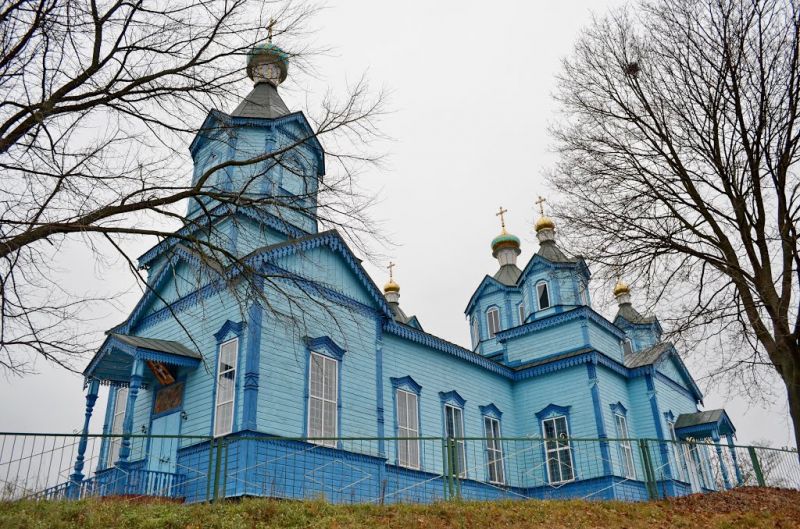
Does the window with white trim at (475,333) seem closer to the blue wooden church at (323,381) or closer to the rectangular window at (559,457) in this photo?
the blue wooden church at (323,381)

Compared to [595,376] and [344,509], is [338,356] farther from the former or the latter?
[595,376]

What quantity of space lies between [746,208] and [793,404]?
303 centimetres

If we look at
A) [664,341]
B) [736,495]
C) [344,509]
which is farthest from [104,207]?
[736,495]

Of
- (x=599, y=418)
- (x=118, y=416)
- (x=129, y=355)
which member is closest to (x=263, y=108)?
(x=129, y=355)

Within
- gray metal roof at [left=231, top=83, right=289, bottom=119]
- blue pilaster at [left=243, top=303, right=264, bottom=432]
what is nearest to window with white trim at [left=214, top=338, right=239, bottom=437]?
blue pilaster at [left=243, top=303, right=264, bottom=432]

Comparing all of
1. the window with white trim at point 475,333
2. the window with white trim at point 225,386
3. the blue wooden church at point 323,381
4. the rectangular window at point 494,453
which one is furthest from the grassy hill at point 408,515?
the window with white trim at point 475,333

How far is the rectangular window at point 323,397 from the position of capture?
1288 centimetres

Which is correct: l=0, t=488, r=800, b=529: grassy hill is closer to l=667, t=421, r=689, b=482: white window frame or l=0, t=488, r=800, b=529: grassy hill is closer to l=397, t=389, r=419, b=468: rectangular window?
l=397, t=389, r=419, b=468: rectangular window

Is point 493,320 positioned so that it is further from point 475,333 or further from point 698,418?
point 698,418

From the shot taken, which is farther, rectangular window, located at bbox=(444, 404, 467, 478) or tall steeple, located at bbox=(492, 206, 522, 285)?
tall steeple, located at bbox=(492, 206, 522, 285)

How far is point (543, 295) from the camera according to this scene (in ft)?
73.1

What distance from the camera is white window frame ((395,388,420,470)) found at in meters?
15.4

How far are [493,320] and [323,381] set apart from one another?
14.6 m

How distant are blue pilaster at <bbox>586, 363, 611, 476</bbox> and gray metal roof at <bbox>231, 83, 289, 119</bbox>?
37.5 ft
